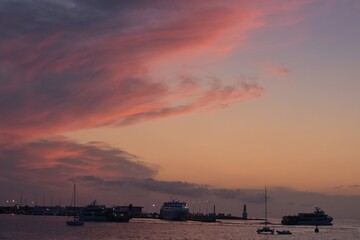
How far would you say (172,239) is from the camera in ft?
440

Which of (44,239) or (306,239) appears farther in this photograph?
(306,239)

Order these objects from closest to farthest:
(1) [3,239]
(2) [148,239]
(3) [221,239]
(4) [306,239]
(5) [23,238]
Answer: (1) [3,239] → (5) [23,238] → (2) [148,239] → (3) [221,239] → (4) [306,239]

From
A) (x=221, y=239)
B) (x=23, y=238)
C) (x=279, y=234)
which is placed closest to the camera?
(x=23, y=238)

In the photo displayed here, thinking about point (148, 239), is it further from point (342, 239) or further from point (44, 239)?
point (342, 239)

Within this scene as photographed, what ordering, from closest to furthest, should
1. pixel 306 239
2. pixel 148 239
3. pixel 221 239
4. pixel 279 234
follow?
pixel 148 239, pixel 221 239, pixel 306 239, pixel 279 234

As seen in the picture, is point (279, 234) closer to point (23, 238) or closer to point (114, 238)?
point (114, 238)

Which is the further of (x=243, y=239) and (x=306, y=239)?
(x=306, y=239)

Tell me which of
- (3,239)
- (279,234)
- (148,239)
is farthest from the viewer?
(279,234)

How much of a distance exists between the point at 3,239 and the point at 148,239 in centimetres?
3459

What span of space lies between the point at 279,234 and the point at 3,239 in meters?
98.6

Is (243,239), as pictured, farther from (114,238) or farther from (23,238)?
(23,238)

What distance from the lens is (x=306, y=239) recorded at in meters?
159

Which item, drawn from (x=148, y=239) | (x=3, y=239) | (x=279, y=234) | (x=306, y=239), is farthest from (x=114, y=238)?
(x=279, y=234)

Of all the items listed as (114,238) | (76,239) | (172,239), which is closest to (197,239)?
(172,239)
